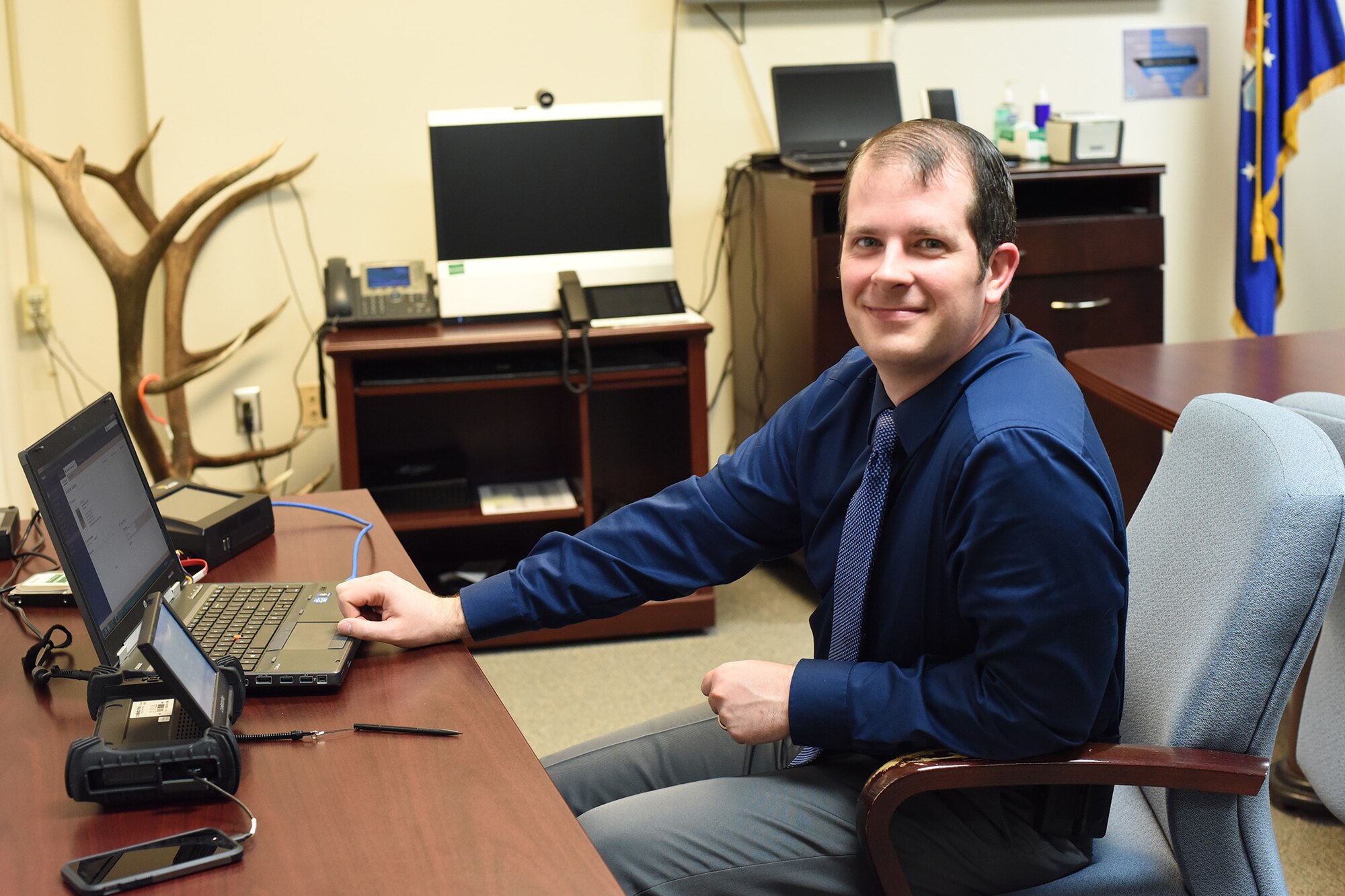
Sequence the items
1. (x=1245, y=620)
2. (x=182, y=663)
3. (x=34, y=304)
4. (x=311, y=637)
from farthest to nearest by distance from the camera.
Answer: (x=34, y=304) → (x=311, y=637) → (x=1245, y=620) → (x=182, y=663)

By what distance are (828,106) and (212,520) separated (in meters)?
2.17

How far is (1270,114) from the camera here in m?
3.47

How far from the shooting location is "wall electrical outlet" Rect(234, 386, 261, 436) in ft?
10.6

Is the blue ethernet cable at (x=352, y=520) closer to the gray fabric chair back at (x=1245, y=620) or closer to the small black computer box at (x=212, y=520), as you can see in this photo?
the small black computer box at (x=212, y=520)

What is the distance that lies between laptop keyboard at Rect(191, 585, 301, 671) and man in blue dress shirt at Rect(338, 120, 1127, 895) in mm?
86

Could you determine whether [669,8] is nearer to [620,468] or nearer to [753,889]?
[620,468]

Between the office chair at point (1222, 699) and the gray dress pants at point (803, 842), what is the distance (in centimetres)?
5

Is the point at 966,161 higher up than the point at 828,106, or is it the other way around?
the point at 828,106

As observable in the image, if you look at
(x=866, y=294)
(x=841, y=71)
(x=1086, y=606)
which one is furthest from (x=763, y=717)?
(x=841, y=71)

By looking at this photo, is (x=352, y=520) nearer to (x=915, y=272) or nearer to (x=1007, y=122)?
(x=915, y=272)

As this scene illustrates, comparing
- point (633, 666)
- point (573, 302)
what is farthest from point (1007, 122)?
point (633, 666)

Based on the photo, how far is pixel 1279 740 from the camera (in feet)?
8.04

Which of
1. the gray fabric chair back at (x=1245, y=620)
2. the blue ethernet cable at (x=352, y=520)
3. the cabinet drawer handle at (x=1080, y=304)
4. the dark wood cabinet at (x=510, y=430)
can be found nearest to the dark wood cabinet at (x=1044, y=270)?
the cabinet drawer handle at (x=1080, y=304)

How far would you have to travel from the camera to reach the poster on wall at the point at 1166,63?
363 cm
